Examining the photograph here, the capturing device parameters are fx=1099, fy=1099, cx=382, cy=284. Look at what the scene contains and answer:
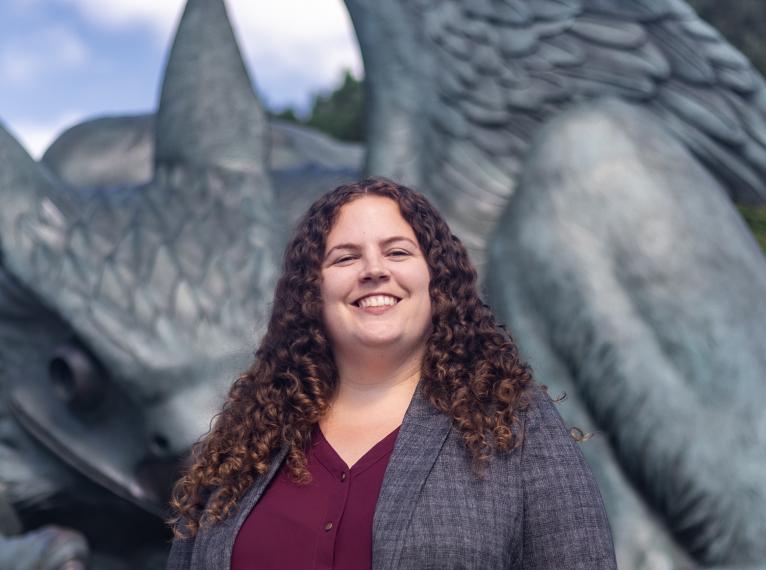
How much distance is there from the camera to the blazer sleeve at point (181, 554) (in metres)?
1.50

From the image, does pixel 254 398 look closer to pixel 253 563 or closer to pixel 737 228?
pixel 253 563

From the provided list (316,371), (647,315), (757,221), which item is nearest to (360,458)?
(316,371)

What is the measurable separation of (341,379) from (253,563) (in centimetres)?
27

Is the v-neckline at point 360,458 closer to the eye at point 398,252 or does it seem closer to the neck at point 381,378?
the neck at point 381,378

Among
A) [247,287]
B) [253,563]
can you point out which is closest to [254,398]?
[253,563]

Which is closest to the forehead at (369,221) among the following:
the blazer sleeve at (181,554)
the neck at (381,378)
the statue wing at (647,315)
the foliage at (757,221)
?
the neck at (381,378)

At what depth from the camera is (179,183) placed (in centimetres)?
282

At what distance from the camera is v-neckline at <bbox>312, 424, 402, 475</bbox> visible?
53.3 inches

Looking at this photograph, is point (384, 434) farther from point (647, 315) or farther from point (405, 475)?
point (647, 315)

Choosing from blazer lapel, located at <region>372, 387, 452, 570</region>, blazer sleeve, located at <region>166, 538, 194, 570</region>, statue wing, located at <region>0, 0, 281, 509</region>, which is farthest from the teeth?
statue wing, located at <region>0, 0, 281, 509</region>

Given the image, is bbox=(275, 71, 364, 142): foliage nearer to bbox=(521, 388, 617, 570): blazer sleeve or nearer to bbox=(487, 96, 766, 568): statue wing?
bbox=(487, 96, 766, 568): statue wing

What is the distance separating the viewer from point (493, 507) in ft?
4.17

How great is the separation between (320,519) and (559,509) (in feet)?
0.94

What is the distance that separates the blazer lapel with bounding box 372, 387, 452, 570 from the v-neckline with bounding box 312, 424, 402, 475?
1.0 inches
